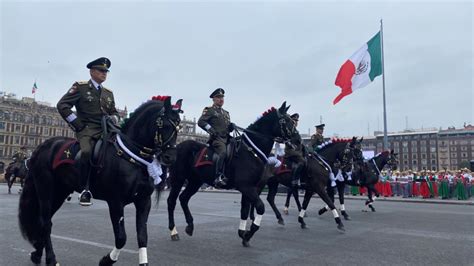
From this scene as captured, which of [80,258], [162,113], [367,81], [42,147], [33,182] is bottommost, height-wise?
[80,258]

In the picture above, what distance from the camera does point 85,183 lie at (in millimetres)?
6039

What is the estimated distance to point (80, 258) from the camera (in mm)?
6770

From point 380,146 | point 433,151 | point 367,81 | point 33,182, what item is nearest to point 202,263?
point 33,182

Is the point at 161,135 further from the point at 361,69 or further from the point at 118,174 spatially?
the point at 361,69

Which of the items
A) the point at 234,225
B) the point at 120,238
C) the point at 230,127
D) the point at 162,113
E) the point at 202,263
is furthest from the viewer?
the point at 234,225

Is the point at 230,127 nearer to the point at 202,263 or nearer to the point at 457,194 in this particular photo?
the point at 202,263

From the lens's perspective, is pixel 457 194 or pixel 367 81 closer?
pixel 367 81

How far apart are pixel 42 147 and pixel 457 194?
28.5 m

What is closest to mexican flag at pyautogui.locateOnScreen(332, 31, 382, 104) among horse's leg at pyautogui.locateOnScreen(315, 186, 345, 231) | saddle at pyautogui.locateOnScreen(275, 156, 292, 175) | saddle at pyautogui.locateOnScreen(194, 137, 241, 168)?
saddle at pyautogui.locateOnScreen(275, 156, 292, 175)

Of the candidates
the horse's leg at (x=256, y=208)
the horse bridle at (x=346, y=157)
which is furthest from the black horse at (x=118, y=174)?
the horse bridle at (x=346, y=157)

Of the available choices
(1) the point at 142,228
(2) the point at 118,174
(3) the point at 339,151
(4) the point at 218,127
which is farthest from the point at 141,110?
(3) the point at 339,151

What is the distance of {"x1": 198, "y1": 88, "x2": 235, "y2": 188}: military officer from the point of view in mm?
9031

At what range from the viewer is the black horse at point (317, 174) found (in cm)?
1154

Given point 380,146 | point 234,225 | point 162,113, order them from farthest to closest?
1. point 380,146
2. point 234,225
3. point 162,113
